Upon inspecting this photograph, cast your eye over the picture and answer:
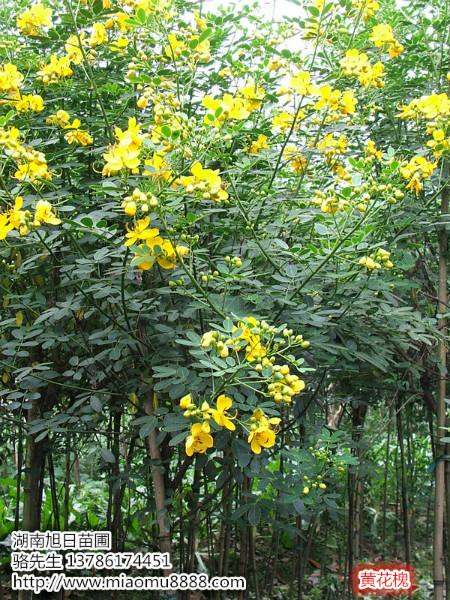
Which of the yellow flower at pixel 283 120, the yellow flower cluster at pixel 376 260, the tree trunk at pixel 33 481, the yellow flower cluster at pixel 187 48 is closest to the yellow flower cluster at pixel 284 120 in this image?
the yellow flower at pixel 283 120

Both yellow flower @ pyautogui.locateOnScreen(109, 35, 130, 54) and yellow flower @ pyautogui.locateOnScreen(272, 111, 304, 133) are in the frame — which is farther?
yellow flower @ pyautogui.locateOnScreen(272, 111, 304, 133)

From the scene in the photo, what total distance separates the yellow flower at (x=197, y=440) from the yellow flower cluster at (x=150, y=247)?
0.40 metres

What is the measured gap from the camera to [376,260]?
180 cm

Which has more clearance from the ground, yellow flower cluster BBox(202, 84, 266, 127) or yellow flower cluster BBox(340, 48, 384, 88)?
yellow flower cluster BBox(340, 48, 384, 88)

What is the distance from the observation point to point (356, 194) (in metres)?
1.79

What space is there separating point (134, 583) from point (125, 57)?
1.67 m

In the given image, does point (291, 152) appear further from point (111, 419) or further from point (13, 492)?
point (13, 492)

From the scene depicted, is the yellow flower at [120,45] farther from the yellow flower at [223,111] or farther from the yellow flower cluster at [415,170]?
the yellow flower cluster at [415,170]

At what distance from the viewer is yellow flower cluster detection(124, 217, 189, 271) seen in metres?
1.65

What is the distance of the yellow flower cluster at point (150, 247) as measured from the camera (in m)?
1.65

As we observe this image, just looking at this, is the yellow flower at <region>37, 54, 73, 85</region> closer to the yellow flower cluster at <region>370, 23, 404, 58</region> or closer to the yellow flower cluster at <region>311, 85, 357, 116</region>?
the yellow flower cluster at <region>311, 85, 357, 116</region>

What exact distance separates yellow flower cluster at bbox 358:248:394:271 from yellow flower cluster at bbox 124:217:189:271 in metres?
0.44

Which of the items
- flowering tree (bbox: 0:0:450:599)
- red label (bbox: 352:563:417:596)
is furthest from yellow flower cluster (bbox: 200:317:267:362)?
red label (bbox: 352:563:417:596)

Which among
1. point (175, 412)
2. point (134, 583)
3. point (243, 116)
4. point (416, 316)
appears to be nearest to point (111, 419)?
point (134, 583)
